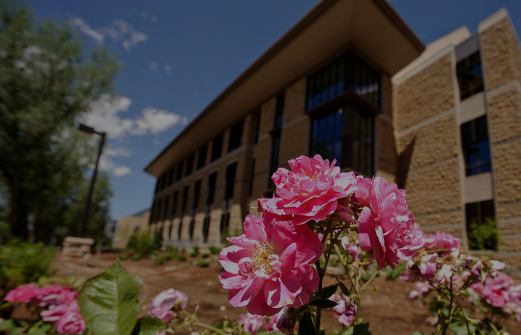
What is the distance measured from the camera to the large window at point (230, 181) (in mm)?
18328

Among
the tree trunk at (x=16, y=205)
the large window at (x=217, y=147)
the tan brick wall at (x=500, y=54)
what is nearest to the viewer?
the tan brick wall at (x=500, y=54)

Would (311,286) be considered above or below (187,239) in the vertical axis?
above

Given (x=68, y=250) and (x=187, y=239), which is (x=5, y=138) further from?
(x=187, y=239)

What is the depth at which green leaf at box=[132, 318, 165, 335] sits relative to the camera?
68cm

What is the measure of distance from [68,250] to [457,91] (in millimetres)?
16510

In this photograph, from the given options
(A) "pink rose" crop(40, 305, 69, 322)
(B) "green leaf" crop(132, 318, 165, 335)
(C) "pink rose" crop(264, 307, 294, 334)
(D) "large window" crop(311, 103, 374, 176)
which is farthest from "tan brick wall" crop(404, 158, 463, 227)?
(B) "green leaf" crop(132, 318, 165, 335)

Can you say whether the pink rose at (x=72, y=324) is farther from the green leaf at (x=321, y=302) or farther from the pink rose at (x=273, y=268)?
the green leaf at (x=321, y=302)

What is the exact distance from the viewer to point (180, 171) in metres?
28.4

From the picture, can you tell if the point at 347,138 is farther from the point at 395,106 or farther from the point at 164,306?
the point at 164,306

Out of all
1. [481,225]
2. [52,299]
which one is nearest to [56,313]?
[52,299]

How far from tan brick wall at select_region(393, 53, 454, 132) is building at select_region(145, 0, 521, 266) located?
5cm

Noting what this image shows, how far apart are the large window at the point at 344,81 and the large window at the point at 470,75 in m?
3.32

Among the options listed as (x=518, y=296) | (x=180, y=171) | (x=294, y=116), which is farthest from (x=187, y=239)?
(x=518, y=296)

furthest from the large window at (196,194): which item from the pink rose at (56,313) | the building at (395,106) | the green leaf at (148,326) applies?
the green leaf at (148,326)
